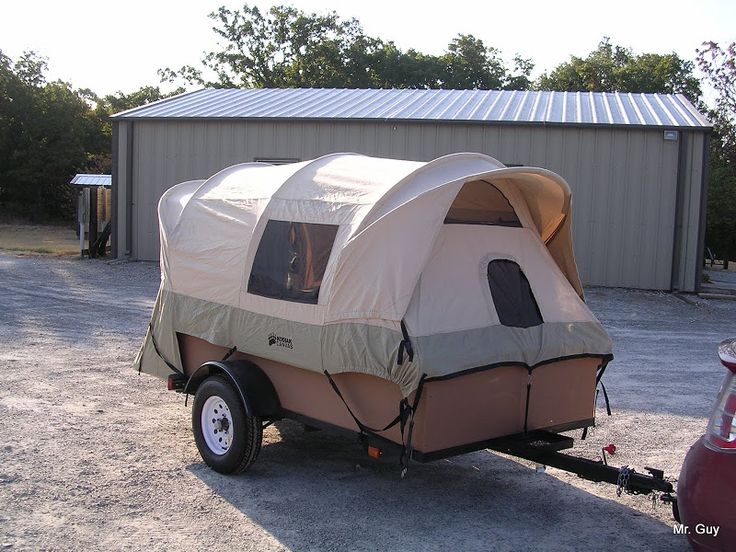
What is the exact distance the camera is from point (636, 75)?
4550cm

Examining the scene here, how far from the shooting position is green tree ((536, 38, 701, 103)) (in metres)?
45.2

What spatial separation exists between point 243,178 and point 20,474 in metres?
2.89

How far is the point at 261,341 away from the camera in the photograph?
19.4 ft

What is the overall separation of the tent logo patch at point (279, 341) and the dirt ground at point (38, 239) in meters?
20.5

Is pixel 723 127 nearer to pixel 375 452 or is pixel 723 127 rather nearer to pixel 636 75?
pixel 636 75

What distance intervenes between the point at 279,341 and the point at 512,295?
5.51ft

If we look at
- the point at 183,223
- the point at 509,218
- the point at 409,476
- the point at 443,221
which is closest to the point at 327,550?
the point at 409,476

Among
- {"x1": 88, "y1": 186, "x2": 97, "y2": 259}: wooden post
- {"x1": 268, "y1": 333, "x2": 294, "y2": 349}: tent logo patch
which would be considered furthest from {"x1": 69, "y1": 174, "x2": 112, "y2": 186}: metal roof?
{"x1": 268, "y1": 333, "x2": 294, "y2": 349}: tent logo patch

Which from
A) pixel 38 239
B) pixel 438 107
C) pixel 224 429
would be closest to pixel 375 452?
pixel 224 429

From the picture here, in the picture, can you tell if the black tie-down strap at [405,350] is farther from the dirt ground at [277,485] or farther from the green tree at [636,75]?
the green tree at [636,75]

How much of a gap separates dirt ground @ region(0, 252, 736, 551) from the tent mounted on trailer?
19.5 inches

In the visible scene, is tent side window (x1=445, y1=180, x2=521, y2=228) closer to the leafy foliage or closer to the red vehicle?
the red vehicle

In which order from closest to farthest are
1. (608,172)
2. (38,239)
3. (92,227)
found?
(608,172) < (92,227) < (38,239)

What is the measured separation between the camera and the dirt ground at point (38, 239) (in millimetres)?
25672
